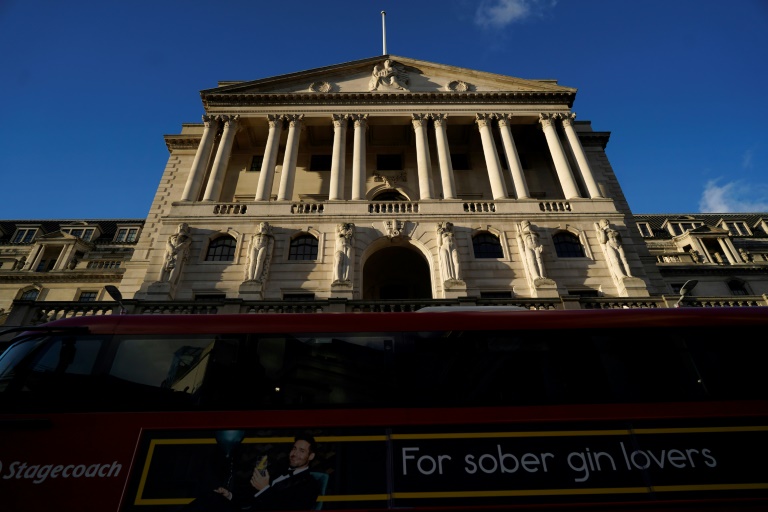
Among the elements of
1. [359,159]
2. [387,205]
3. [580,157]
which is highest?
[359,159]

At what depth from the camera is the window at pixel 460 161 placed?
27775 millimetres

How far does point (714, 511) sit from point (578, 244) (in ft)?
Answer: 55.9

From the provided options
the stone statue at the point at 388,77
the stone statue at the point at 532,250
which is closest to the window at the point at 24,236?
the stone statue at the point at 388,77

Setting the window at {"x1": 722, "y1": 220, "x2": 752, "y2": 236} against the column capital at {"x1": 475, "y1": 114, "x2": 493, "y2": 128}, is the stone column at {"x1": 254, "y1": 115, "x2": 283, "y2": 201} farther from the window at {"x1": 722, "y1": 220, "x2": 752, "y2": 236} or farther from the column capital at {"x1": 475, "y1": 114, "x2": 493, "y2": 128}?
the window at {"x1": 722, "y1": 220, "x2": 752, "y2": 236}

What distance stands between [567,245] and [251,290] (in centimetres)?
1639

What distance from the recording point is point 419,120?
85.7 feet

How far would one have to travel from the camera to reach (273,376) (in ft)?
19.5

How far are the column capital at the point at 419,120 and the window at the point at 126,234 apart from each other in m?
40.8

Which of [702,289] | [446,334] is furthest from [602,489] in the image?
[702,289]

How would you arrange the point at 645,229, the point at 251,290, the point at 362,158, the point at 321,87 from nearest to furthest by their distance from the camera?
the point at 251,290, the point at 362,158, the point at 321,87, the point at 645,229

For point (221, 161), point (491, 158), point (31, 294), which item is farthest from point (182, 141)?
point (31, 294)

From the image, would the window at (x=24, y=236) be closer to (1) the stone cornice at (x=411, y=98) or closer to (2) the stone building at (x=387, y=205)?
(2) the stone building at (x=387, y=205)

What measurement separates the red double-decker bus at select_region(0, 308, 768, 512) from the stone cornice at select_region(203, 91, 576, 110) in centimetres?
2334

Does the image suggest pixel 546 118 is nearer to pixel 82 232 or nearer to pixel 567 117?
pixel 567 117
